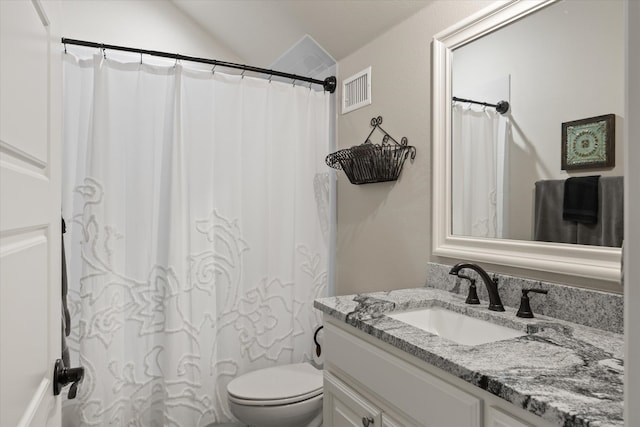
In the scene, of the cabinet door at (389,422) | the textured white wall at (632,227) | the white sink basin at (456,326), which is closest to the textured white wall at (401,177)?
the white sink basin at (456,326)

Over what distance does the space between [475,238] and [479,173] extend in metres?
0.25

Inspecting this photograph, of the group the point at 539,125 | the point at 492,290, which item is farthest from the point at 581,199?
the point at 492,290

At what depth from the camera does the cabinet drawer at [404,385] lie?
869mm

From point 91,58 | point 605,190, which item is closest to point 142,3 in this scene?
point 91,58

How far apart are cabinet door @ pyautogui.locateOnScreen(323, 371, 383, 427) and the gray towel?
2.50 ft

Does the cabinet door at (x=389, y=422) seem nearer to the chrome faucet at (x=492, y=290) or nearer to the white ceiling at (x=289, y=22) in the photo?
the chrome faucet at (x=492, y=290)

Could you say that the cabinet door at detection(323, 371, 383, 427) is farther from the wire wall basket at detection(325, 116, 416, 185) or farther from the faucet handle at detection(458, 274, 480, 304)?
the wire wall basket at detection(325, 116, 416, 185)

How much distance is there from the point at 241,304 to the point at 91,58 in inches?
53.7

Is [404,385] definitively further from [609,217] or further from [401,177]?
[401,177]

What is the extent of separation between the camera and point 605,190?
108 centimetres

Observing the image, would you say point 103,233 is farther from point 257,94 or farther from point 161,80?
point 257,94

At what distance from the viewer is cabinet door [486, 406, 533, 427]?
29.4 inches

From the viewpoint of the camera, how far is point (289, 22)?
7.36ft

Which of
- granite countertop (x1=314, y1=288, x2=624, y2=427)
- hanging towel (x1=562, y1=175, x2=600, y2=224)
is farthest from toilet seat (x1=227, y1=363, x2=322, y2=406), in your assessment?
hanging towel (x1=562, y1=175, x2=600, y2=224)
